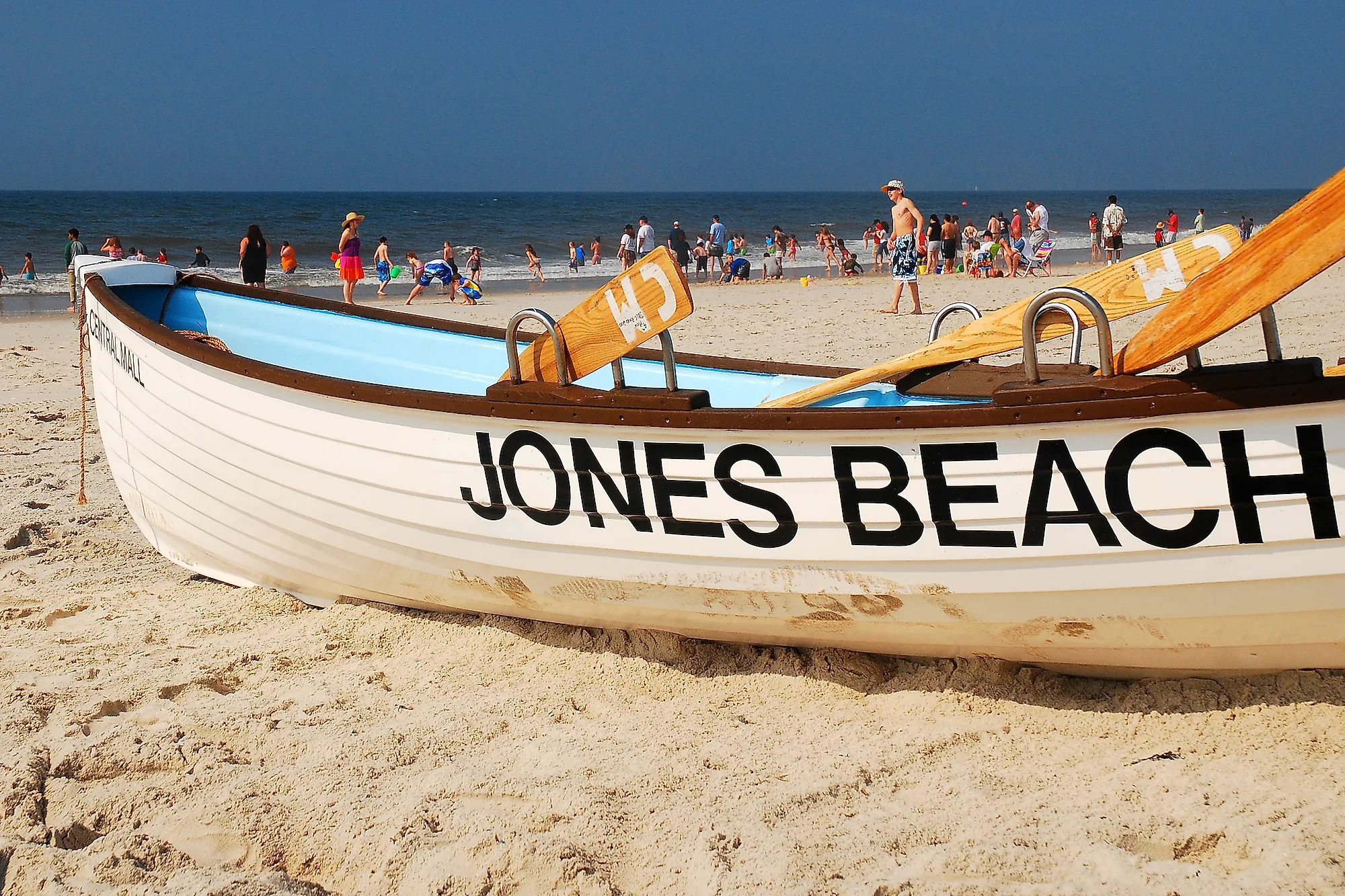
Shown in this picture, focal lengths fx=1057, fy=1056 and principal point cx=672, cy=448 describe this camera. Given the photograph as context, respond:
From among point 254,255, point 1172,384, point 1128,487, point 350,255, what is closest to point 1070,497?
point 1128,487

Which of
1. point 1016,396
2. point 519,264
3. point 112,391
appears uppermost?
point 519,264

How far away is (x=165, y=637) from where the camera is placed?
3.92 metres

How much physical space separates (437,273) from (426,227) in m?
36.7

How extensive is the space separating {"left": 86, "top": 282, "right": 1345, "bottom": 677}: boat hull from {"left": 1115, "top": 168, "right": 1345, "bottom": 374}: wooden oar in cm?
22

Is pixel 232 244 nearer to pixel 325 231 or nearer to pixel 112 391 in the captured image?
pixel 325 231

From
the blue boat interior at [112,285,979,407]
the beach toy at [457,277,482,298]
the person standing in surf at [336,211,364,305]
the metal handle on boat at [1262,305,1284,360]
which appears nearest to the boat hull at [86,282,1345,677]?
the metal handle on boat at [1262,305,1284,360]

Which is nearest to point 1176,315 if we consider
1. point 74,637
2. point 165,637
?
point 165,637

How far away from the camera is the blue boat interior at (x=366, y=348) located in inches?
187

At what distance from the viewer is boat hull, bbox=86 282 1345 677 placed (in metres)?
2.47

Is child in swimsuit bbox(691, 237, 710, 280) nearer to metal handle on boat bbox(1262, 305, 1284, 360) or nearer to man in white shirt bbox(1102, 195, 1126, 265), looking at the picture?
man in white shirt bbox(1102, 195, 1126, 265)

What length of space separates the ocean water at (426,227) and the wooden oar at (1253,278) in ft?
71.5

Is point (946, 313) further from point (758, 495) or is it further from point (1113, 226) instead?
point (1113, 226)

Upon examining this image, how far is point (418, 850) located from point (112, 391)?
11.0 feet

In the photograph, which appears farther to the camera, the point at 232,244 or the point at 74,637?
the point at 232,244
